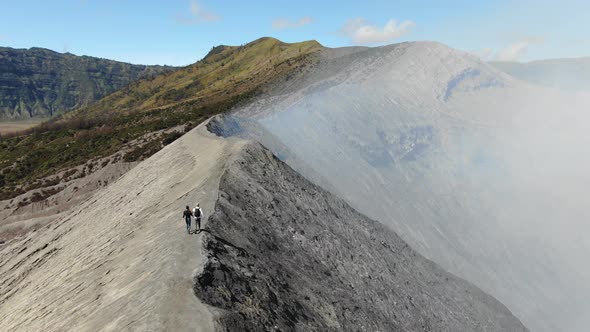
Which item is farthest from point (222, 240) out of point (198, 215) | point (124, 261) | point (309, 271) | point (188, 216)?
point (309, 271)

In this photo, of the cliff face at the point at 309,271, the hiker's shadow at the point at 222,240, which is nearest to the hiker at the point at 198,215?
the hiker's shadow at the point at 222,240

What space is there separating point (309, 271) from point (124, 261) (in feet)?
28.3

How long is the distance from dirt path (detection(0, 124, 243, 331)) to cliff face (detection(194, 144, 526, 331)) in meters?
0.97

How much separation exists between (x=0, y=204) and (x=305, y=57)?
88.9 meters

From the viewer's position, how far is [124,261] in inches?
645

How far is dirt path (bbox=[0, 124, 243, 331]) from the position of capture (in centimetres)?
1177

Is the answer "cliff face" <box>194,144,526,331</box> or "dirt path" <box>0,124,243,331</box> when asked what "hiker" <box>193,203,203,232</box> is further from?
"dirt path" <box>0,124,243,331</box>

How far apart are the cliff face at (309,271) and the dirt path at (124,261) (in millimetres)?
971

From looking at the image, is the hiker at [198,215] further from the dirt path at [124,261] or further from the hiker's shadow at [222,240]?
the dirt path at [124,261]

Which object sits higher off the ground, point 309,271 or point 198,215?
point 198,215

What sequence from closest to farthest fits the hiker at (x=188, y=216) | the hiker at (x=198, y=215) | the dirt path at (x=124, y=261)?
the dirt path at (x=124, y=261)
the hiker at (x=198, y=215)
the hiker at (x=188, y=216)

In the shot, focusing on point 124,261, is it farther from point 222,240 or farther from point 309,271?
point 309,271

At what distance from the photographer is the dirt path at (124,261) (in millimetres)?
11766

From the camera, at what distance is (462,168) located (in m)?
65.1
